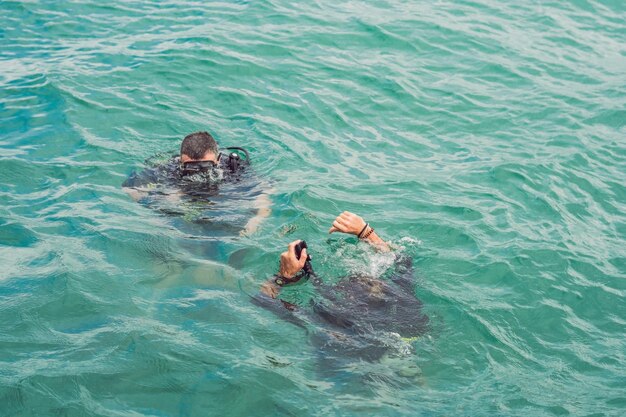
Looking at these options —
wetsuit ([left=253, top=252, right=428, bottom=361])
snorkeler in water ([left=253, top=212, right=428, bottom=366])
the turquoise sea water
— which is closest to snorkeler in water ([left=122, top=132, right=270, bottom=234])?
the turquoise sea water

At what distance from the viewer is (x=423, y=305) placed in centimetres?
664

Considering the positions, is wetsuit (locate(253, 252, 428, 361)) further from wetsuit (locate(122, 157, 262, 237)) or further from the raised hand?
wetsuit (locate(122, 157, 262, 237))

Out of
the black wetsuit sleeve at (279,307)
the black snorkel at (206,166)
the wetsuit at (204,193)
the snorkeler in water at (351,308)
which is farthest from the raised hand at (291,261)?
the black snorkel at (206,166)

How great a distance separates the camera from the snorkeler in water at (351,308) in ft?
19.5

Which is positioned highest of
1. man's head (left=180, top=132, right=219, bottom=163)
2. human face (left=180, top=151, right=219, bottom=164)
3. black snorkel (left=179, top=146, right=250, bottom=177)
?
man's head (left=180, top=132, right=219, bottom=163)

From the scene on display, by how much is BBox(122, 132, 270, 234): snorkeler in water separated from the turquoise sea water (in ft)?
0.69

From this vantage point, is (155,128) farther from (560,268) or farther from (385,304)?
(560,268)

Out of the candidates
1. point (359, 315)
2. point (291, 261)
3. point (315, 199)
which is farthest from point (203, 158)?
point (359, 315)

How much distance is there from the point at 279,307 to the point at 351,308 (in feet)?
2.10

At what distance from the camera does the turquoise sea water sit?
555 centimetres

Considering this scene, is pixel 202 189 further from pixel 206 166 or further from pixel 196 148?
pixel 196 148

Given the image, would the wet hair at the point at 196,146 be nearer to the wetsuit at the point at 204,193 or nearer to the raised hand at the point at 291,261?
the wetsuit at the point at 204,193

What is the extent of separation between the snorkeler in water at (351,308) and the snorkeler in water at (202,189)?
134cm

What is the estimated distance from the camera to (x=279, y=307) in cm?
632
